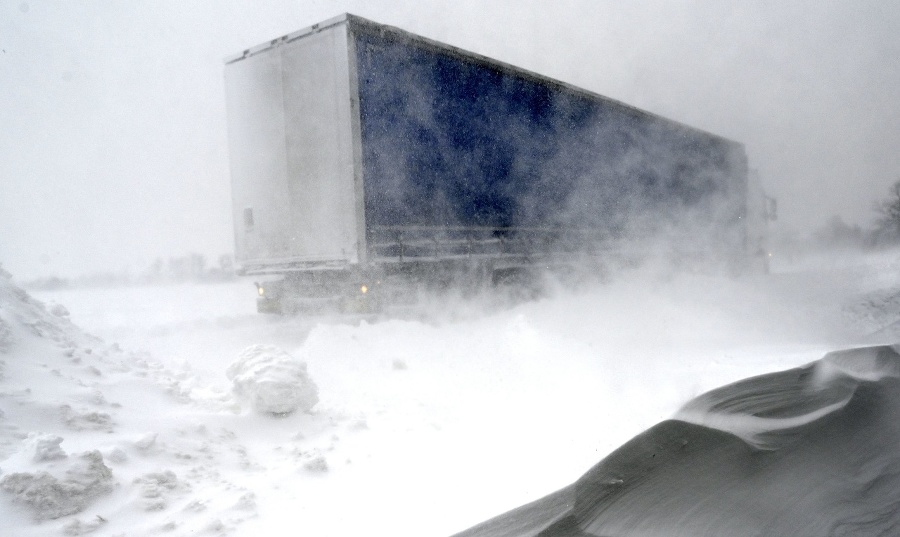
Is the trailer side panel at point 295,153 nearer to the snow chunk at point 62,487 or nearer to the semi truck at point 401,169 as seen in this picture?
the semi truck at point 401,169

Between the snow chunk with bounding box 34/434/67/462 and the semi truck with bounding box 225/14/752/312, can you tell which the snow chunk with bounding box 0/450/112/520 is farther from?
the semi truck with bounding box 225/14/752/312

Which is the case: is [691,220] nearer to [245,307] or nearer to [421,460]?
[245,307]

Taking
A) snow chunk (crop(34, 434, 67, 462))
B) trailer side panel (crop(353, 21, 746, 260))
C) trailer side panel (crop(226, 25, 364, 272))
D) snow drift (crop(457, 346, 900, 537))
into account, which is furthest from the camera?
trailer side panel (crop(353, 21, 746, 260))

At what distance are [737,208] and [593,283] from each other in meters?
5.13

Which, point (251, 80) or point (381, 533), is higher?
point (251, 80)

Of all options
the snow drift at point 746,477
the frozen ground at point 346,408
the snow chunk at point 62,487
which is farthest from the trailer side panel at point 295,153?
the snow drift at point 746,477

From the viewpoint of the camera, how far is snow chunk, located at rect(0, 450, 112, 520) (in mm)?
2041

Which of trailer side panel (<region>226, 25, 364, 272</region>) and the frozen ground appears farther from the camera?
trailer side panel (<region>226, 25, 364, 272</region>)

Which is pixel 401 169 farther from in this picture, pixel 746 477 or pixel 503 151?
pixel 746 477

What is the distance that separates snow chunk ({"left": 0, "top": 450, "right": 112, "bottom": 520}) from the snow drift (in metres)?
1.44

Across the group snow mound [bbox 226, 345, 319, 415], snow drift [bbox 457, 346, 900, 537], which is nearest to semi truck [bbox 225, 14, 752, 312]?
snow mound [bbox 226, 345, 319, 415]

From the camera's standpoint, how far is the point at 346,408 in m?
3.69

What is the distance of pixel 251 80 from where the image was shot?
6500 mm

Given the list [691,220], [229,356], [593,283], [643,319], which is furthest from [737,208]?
[229,356]
